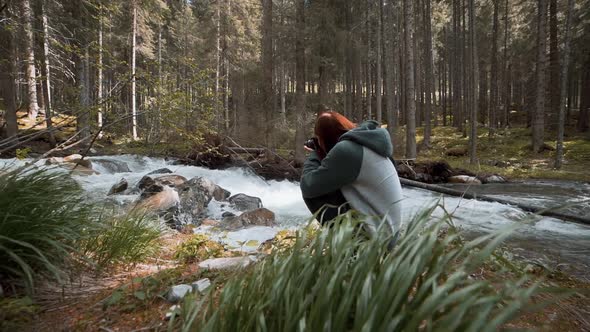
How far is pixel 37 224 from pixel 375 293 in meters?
2.24

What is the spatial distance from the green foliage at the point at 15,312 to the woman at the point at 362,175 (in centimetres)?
173

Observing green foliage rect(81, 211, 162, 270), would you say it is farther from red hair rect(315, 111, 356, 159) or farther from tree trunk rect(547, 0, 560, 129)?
tree trunk rect(547, 0, 560, 129)

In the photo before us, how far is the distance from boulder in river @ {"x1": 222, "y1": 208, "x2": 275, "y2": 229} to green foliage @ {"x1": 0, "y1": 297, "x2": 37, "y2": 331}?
4293 millimetres

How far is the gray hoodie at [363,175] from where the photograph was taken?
204cm

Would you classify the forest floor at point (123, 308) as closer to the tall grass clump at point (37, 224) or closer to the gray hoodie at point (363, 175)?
the tall grass clump at point (37, 224)

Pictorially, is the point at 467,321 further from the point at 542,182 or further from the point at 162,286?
the point at 542,182

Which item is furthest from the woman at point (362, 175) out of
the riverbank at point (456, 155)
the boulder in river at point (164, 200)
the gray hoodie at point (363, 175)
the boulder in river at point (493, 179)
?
the boulder in river at point (493, 179)

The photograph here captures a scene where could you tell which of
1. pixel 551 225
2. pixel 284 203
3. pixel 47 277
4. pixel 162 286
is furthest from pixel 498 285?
pixel 284 203

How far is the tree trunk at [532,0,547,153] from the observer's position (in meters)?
15.3

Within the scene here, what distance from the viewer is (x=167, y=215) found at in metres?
6.29

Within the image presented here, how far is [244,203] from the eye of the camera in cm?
870

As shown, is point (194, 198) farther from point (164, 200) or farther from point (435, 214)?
point (435, 214)

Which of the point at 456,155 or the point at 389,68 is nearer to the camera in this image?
the point at 389,68

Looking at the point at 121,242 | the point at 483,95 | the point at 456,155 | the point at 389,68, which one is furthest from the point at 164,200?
the point at 483,95
